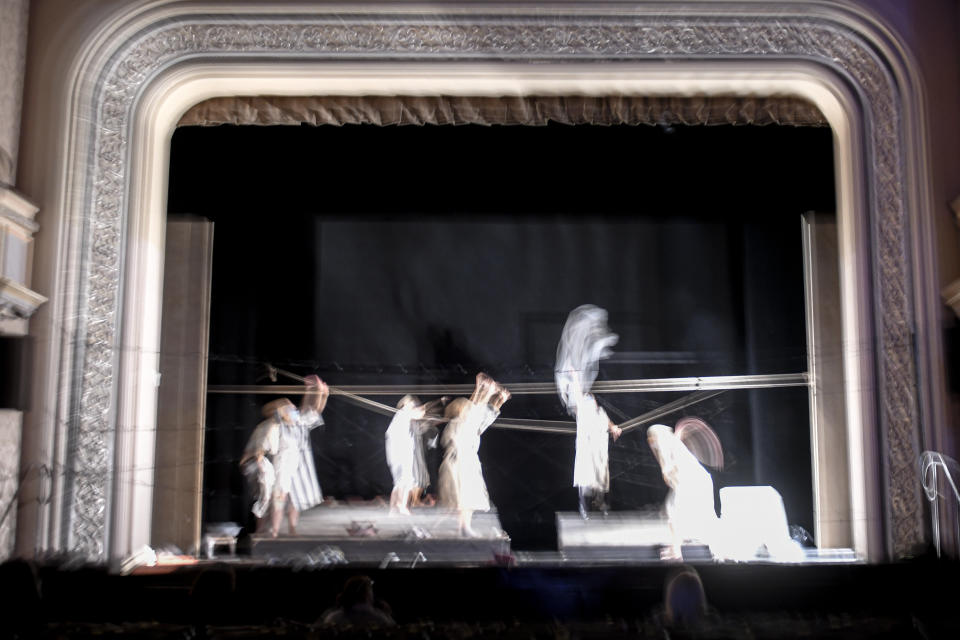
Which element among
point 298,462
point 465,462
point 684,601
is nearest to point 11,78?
point 298,462

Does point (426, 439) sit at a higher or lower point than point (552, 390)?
lower

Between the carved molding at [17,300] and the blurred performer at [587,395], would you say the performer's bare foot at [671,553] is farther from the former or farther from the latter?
the carved molding at [17,300]

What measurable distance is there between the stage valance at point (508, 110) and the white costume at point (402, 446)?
1672mm

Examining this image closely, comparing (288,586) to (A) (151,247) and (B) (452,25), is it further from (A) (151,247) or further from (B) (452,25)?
(B) (452,25)

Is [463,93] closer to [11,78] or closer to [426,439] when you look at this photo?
[426,439]

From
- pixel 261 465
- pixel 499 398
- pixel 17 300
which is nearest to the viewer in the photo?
pixel 17 300

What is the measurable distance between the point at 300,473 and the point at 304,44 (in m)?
2.31

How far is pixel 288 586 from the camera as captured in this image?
3693 millimetres

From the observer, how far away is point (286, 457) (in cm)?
517

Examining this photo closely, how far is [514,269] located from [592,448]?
114 centimetres

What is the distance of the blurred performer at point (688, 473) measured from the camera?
5.06 meters

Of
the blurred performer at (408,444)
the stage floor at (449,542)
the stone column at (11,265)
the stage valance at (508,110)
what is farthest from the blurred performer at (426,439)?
the stone column at (11,265)

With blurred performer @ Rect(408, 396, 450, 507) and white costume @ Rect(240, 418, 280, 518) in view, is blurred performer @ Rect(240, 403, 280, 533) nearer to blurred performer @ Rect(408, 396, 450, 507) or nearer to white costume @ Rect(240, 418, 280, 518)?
white costume @ Rect(240, 418, 280, 518)

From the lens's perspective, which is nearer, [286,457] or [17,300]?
[17,300]
